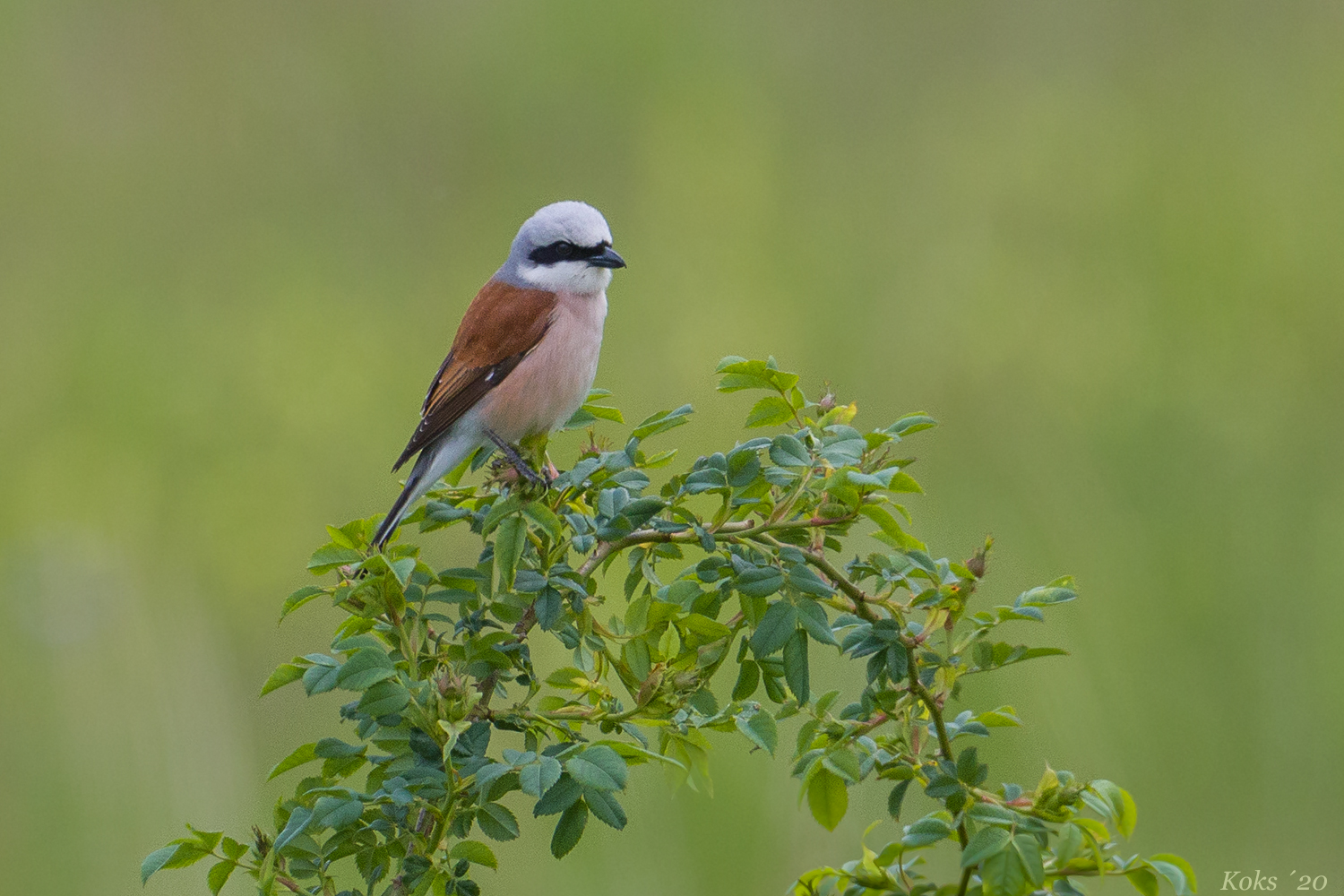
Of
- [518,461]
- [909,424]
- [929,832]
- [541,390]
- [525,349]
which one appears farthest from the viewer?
[525,349]

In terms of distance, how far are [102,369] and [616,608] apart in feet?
7.90

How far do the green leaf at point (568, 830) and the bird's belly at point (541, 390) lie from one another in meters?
1.36

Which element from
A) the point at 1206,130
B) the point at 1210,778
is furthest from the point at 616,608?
the point at 1206,130

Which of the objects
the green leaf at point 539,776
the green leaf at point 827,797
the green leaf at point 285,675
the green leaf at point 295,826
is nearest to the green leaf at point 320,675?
the green leaf at point 285,675

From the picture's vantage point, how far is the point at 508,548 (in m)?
1.55

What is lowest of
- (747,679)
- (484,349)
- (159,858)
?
(159,858)

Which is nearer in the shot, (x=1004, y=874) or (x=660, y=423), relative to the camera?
(x=1004, y=874)

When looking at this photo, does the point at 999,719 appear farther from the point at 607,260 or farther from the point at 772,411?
the point at 607,260

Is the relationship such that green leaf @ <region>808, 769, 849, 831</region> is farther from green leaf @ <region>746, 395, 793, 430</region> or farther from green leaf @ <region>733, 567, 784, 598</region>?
green leaf @ <region>746, 395, 793, 430</region>

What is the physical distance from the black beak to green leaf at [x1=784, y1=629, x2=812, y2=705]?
5.54ft

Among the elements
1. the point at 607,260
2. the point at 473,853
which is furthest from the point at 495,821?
the point at 607,260

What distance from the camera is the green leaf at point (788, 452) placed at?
1.49 meters

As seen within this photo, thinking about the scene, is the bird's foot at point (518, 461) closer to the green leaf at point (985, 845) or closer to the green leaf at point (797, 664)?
the green leaf at point (797, 664)

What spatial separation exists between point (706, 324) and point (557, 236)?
144 cm
